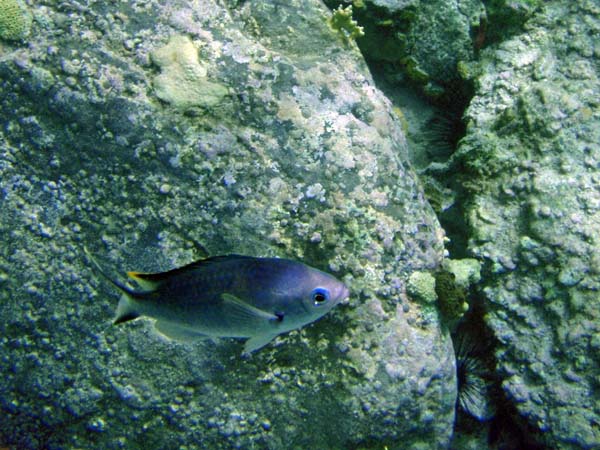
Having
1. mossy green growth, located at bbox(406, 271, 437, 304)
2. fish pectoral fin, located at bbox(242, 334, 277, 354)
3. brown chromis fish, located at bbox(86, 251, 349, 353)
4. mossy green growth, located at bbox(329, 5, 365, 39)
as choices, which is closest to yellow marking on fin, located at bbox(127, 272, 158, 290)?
brown chromis fish, located at bbox(86, 251, 349, 353)

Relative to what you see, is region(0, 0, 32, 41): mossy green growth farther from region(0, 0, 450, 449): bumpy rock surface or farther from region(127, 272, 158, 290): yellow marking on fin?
region(127, 272, 158, 290): yellow marking on fin

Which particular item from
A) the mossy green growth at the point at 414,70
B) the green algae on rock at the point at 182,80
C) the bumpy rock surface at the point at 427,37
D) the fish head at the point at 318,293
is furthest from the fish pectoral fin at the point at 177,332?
the mossy green growth at the point at 414,70

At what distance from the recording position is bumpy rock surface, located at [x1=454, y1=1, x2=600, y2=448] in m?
3.25

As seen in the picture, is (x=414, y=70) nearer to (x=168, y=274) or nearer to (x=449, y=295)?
(x=449, y=295)

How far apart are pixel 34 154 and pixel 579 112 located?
154 inches

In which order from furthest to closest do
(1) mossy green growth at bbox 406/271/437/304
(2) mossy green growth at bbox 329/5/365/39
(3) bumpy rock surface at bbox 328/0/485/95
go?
(3) bumpy rock surface at bbox 328/0/485/95 → (2) mossy green growth at bbox 329/5/365/39 → (1) mossy green growth at bbox 406/271/437/304

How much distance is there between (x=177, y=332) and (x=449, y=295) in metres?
1.85

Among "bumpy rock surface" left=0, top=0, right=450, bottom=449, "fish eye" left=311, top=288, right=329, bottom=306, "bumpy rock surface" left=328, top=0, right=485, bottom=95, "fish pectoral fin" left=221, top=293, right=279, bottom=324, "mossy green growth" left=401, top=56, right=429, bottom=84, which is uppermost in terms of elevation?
"bumpy rock surface" left=328, top=0, right=485, bottom=95

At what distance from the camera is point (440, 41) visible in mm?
4301

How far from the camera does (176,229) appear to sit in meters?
2.75

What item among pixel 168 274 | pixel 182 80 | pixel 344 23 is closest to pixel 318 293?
pixel 168 274

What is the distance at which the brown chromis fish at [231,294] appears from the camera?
175 cm

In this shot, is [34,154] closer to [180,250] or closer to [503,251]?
[180,250]

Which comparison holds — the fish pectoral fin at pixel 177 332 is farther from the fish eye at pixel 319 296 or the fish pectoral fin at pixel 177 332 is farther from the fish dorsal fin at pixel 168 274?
the fish eye at pixel 319 296
